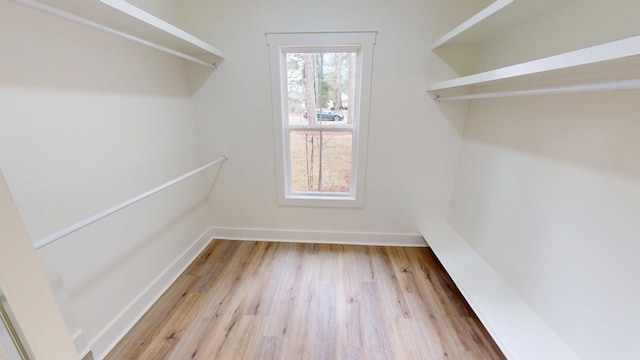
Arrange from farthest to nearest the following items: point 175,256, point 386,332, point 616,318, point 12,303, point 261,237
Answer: point 261,237
point 175,256
point 386,332
point 616,318
point 12,303

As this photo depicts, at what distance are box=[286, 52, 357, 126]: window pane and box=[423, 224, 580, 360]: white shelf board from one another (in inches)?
58.6

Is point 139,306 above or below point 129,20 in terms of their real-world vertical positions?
below

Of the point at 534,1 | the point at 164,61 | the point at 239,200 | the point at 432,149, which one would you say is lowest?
the point at 239,200

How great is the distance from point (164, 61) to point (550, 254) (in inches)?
109

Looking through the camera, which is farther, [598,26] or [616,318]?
[598,26]

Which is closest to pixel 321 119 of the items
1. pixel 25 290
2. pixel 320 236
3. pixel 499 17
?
pixel 320 236

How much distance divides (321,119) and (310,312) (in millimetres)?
1629

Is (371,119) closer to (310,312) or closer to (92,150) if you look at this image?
(310,312)

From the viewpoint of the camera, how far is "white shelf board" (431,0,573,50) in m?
1.26

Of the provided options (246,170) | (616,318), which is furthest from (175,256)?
(616,318)

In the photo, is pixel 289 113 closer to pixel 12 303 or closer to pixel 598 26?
pixel 598 26

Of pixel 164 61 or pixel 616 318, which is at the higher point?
pixel 164 61

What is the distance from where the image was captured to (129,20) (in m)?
1.28

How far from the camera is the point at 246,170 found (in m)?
2.54
